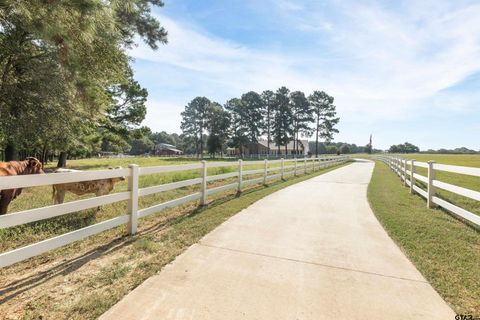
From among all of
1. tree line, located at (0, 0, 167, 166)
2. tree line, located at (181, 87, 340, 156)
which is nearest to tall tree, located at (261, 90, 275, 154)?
tree line, located at (181, 87, 340, 156)

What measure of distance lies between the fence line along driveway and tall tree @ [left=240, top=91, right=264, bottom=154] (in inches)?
2132

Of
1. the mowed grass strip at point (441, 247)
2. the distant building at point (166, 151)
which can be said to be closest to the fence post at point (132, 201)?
the mowed grass strip at point (441, 247)

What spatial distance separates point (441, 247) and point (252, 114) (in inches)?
2180

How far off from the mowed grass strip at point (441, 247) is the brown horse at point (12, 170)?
7.26 m

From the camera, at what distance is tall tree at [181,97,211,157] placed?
66188mm

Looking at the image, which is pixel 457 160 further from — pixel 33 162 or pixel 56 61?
pixel 33 162

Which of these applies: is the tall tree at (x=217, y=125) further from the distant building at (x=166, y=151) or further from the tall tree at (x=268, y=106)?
the distant building at (x=166, y=151)

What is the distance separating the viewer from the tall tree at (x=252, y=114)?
5794 cm

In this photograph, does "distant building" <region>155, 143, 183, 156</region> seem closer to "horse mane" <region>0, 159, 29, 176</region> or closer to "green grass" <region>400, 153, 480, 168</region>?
"green grass" <region>400, 153, 480, 168</region>

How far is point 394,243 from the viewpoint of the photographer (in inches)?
181

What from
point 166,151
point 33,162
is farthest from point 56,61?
point 166,151

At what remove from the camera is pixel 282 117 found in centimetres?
5678

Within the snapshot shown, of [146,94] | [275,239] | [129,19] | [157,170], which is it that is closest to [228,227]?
[275,239]

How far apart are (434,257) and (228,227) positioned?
10.9 ft
